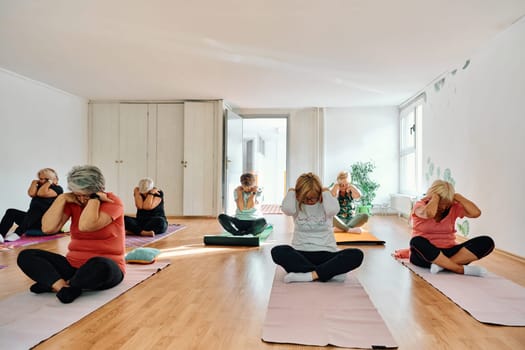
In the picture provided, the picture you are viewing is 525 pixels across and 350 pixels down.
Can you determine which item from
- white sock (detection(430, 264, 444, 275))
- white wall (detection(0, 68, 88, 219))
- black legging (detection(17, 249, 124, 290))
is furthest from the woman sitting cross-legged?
white wall (detection(0, 68, 88, 219))

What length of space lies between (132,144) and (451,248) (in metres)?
6.17

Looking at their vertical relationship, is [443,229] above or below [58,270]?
above

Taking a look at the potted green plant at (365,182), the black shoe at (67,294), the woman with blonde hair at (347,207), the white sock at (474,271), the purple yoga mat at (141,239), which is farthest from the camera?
the potted green plant at (365,182)

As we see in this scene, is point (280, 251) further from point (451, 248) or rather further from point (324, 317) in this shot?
point (451, 248)

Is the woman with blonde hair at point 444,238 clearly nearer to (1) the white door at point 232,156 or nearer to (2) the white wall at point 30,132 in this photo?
(1) the white door at point 232,156

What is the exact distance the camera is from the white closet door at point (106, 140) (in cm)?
740

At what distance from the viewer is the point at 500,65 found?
382 centimetres

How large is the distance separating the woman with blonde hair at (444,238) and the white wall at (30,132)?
5.51 m

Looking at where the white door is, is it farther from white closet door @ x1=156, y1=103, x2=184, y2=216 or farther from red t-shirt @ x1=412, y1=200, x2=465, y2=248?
red t-shirt @ x1=412, y1=200, x2=465, y2=248

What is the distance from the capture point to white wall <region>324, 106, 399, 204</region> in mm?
7742

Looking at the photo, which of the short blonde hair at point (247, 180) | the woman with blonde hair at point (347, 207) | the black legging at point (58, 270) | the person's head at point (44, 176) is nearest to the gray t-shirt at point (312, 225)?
the black legging at point (58, 270)

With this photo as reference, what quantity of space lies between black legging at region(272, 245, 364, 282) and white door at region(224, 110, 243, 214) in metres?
4.62

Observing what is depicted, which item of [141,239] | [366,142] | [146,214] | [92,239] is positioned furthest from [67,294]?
[366,142]

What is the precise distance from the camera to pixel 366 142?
7855 millimetres
